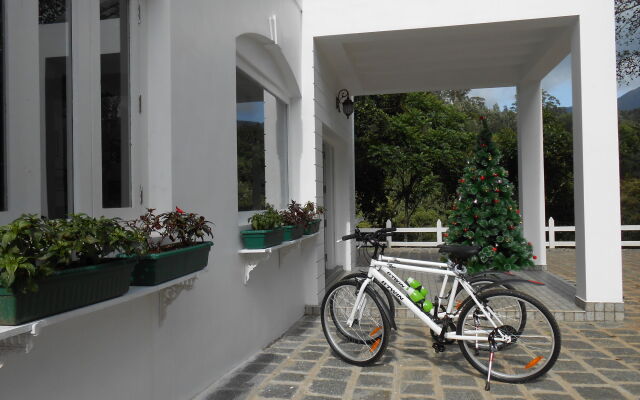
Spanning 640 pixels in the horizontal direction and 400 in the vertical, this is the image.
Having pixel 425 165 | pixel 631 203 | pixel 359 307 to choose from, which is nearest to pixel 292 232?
pixel 359 307

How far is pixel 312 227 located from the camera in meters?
5.39

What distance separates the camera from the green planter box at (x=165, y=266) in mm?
2289

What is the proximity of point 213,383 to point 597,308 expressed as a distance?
4.03 metres

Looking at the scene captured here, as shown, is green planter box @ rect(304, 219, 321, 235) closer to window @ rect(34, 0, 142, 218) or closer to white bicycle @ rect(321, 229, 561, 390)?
white bicycle @ rect(321, 229, 561, 390)

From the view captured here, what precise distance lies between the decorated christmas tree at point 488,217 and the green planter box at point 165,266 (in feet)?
15.8

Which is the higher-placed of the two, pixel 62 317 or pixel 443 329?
pixel 62 317

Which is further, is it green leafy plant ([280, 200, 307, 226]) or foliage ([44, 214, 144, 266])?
green leafy plant ([280, 200, 307, 226])

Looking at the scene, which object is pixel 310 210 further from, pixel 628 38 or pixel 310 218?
pixel 628 38

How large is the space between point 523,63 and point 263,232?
582 centimetres

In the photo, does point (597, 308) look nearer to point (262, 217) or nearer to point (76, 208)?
point (262, 217)

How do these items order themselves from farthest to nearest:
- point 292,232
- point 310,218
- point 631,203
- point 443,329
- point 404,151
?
point 631,203 < point 404,151 < point 310,218 < point 292,232 < point 443,329

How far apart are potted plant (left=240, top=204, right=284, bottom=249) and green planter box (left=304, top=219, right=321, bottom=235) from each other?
3.16ft

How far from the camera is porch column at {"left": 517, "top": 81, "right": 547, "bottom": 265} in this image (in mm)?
8336

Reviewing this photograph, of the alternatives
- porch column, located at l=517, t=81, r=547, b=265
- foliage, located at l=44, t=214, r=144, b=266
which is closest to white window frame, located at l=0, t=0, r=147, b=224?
foliage, located at l=44, t=214, r=144, b=266
